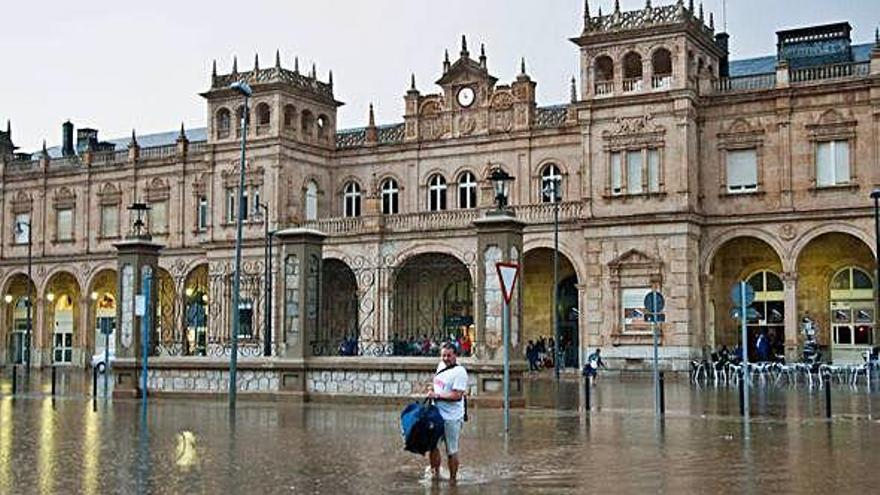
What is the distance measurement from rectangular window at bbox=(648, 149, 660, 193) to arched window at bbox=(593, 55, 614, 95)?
2.97m

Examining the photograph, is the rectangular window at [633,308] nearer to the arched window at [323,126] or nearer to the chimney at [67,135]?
the arched window at [323,126]

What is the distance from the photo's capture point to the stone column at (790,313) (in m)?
44.3

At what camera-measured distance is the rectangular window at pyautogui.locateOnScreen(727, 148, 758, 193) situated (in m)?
45.7

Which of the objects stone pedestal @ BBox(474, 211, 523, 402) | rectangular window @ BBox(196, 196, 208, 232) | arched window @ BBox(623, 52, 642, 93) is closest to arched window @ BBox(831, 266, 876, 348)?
arched window @ BBox(623, 52, 642, 93)

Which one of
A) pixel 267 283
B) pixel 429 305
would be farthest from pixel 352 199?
pixel 429 305

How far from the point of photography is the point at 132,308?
98.3ft

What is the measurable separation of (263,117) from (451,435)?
43.6 meters

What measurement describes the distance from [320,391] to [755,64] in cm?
3305

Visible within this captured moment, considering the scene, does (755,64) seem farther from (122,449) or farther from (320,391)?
(122,449)

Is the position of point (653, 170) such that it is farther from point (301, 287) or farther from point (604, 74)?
point (301, 287)

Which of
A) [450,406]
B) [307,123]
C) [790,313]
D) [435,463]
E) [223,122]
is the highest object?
→ [223,122]

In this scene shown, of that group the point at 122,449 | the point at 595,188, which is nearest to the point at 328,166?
the point at 595,188

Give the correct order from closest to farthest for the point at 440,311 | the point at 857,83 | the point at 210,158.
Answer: the point at 440,311, the point at 857,83, the point at 210,158

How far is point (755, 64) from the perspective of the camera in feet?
175
